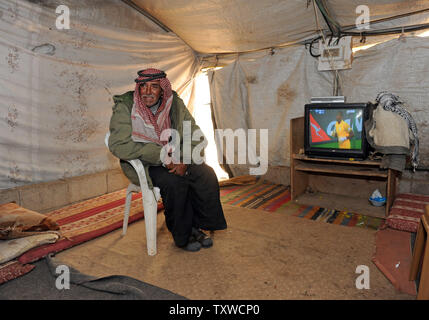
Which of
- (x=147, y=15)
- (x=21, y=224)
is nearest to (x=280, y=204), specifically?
(x=21, y=224)

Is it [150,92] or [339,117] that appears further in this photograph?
[339,117]

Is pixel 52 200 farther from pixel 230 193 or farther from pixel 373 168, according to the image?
pixel 373 168

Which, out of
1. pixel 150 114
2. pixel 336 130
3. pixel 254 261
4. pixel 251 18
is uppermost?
pixel 251 18

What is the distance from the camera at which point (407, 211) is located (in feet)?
9.20

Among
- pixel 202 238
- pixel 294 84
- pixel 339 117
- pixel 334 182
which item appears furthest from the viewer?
pixel 294 84

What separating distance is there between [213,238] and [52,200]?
1.78 meters

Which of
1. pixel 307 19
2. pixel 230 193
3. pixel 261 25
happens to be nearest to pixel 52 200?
pixel 230 193

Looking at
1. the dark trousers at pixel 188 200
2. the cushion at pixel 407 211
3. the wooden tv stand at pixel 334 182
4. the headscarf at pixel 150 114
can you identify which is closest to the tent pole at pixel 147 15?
the headscarf at pixel 150 114

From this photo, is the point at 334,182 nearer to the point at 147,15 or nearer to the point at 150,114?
the point at 150,114

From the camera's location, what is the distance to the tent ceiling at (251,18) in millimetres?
2955

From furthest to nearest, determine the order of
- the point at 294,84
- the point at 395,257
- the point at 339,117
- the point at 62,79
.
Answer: the point at 294,84, the point at 62,79, the point at 339,117, the point at 395,257

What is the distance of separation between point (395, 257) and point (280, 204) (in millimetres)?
1390
